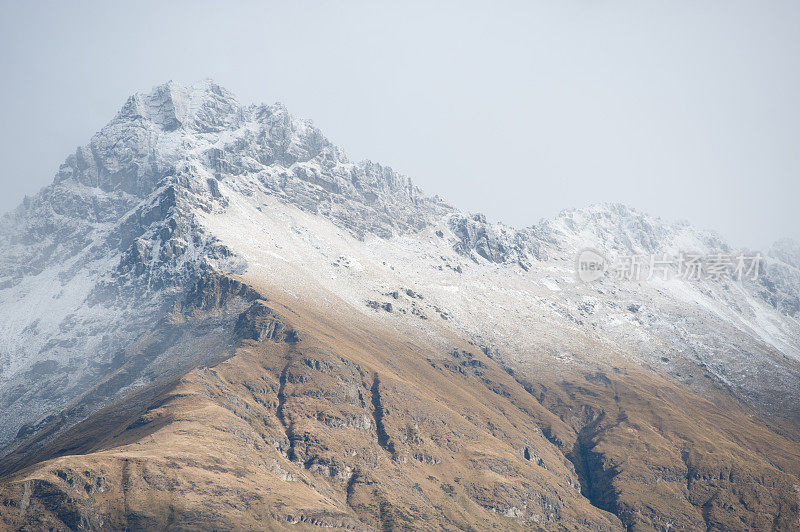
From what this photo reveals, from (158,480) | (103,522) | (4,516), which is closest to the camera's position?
(4,516)

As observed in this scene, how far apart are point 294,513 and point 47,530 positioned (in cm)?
6386

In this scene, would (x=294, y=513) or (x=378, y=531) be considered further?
(x=378, y=531)

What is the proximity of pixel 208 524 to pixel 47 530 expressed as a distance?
38.0 m

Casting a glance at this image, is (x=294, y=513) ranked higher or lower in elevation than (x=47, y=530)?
higher

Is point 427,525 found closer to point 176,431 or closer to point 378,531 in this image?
point 378,531

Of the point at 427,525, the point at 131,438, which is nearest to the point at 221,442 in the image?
the point at 131,438

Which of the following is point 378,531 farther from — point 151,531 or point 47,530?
point 47,530

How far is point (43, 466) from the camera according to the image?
15288cm

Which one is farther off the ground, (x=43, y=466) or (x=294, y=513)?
(x=294, y=513)

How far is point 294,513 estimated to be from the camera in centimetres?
16662

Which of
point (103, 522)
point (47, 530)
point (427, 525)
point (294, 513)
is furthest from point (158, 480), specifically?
point (427, 525)

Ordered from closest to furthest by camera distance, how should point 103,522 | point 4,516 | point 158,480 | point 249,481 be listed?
point 4,516 < point 103,522 < point 158,480 < point 249,481

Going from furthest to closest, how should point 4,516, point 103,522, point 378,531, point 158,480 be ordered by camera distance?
point 378,531 < point 158,480 < point 103,522 < point 4,516

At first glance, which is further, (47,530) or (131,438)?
(131,438)
